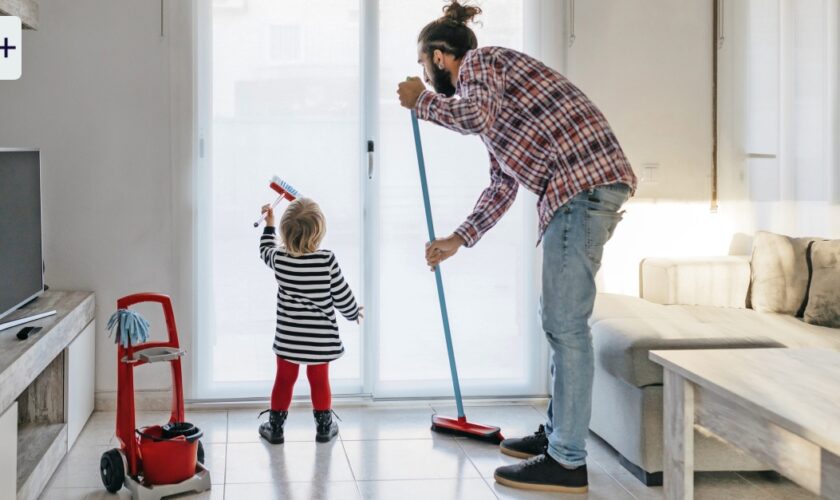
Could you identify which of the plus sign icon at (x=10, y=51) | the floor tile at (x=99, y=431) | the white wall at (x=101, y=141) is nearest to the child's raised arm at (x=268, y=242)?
the white wall at (x=101, y=141)

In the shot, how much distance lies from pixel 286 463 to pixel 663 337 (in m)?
1.30

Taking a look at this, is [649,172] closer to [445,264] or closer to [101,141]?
[445,264]

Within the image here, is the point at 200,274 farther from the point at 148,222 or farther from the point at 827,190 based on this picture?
the point at 827,190

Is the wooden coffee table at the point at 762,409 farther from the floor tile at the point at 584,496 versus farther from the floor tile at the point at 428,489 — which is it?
the floor tile at the point at 428,489

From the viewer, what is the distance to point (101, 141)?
364 centimetres

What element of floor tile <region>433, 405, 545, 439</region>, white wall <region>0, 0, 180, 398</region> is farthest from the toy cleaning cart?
floor tile <region>433, 405, 545, 439</region>

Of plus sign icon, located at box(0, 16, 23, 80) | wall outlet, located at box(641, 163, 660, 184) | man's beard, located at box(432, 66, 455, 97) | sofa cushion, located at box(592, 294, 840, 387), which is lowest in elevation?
Result: sofa cushion, located at box(592, 294, 840, 387)

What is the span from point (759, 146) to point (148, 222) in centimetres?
254

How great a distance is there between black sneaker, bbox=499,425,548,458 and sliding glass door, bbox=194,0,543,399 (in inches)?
29.2

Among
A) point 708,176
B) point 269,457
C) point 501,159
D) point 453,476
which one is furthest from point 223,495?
point 708,176

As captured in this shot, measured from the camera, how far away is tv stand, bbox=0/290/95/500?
2309 mm

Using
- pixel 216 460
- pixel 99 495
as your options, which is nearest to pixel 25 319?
pixel 99 495

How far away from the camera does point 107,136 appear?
3.64m

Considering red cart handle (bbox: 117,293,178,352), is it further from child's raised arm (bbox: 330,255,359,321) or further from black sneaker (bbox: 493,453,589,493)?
black sneaker (bbox: 493,453,589,493)
